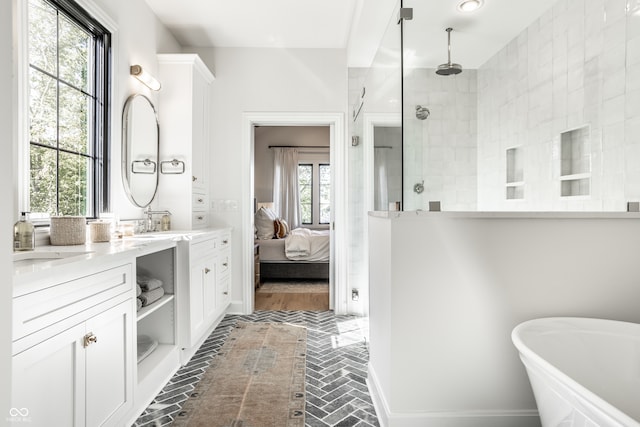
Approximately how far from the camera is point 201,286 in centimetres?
261

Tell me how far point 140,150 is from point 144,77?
537 millimetres

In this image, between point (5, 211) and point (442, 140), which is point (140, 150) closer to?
point (442, 140)

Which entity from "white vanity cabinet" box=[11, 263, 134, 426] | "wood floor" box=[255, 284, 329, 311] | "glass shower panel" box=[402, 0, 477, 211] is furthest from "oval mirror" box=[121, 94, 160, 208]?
"glass shower panel" box=[402, 0, 477, 211]

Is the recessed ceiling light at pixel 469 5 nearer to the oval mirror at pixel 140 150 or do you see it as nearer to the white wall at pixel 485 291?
the white wall at pixel 485 291

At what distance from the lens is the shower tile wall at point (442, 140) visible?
1.67m

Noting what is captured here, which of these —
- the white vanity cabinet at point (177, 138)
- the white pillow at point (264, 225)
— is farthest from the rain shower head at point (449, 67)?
the white pillow at point (264, 225)

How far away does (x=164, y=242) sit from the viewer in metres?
2.09

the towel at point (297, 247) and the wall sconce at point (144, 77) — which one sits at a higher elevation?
the wall sconce at point (144, 77)

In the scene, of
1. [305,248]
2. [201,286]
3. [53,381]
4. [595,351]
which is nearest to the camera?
[53,381]

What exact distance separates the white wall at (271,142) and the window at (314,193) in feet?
0.86

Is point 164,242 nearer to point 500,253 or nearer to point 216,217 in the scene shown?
point 216,217

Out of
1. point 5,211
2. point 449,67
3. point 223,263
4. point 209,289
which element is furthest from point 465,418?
point 223,263

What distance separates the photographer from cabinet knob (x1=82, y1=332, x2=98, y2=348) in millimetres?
1314

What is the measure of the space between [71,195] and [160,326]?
940 millimetres
